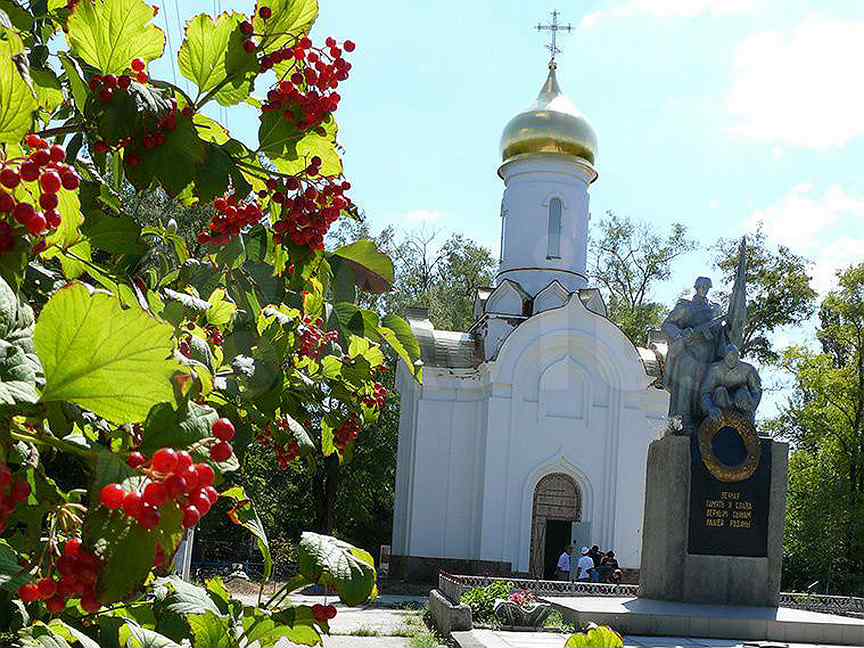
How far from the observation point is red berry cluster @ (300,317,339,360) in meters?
2.44

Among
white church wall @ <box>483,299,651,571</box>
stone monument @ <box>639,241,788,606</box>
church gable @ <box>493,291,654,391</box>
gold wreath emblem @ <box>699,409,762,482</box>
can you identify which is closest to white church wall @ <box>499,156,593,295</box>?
church gable @ <box>493,291,654,391</box>

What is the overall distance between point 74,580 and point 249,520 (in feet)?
2.46

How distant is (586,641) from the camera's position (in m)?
1.89

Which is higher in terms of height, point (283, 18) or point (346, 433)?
point (283, 18)

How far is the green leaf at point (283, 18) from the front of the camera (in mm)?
1766

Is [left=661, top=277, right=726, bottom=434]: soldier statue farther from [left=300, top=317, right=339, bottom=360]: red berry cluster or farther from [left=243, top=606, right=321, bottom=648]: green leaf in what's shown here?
[left=243, top=606, right=321, bottom=648]: green leaf

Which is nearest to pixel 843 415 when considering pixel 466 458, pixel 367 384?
pixel 466 458

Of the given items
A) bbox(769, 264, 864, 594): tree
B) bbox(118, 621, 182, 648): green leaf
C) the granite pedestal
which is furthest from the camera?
bbox(769, 264, 864, 594): tree

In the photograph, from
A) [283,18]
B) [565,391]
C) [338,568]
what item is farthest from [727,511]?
[283,18]

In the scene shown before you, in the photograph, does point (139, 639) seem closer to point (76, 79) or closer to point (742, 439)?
point (76, 79)

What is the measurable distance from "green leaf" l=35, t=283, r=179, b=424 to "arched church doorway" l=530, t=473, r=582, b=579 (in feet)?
75.7

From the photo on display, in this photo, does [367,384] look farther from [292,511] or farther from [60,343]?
[292,511]

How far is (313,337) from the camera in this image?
8.14ft

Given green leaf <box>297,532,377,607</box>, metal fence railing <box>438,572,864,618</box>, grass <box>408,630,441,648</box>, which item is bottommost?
grass <box>408,630,441,648</box>
